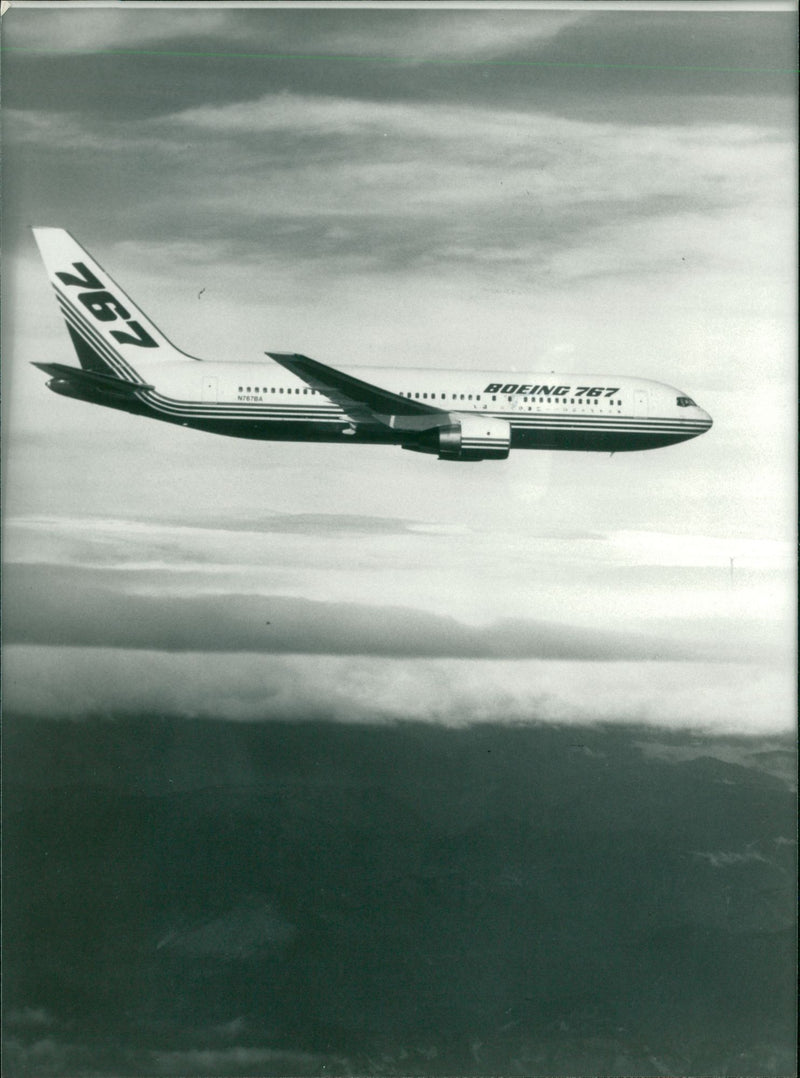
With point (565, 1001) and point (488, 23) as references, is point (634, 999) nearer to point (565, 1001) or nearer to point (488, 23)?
point (565, 1001)

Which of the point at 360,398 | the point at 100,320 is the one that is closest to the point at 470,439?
the point at 360,398

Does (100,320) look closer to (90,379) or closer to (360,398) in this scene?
(90,379)

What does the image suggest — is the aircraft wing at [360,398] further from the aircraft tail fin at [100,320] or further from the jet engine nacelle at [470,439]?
the aircraft tail fin at [100,320]

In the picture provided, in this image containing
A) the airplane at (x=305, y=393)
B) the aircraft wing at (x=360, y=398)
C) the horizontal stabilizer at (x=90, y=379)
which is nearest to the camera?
the horizontal stabilizer at (x=90, y=379)

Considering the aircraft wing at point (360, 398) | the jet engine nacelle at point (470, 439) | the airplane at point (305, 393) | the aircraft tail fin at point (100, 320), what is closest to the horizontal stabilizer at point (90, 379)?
the airplane at point (305, 393)

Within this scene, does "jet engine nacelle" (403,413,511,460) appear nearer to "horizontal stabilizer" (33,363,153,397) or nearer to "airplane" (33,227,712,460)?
"airplane" (33,227,712,460)

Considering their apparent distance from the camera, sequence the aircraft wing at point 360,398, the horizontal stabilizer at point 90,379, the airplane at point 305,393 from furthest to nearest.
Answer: the airplane at point 305,393, the aircraft wing at point 360,398, the horizontal stabilizer at point 90,379
